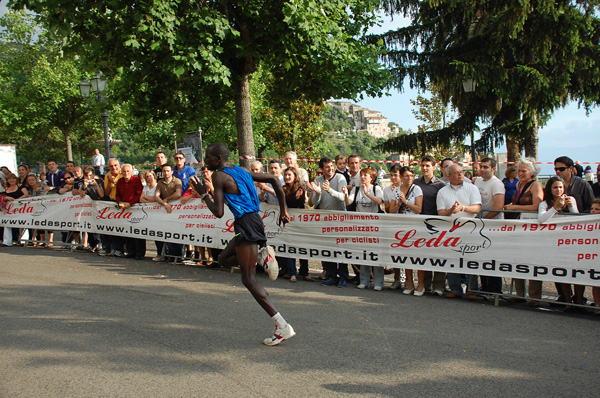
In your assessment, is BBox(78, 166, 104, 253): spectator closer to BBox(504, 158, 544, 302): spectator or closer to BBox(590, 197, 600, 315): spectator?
BBox(504, 158, 544, 302): spectator

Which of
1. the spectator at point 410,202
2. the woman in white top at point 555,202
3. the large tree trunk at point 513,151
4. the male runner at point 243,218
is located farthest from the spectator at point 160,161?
the large tree trunk at point 513,151

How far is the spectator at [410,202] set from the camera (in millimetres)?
7992

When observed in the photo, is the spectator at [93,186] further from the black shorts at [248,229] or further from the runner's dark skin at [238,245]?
the black shorts at [248,229]

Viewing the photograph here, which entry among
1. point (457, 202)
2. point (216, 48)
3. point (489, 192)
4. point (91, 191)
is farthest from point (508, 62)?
point (91, 191)

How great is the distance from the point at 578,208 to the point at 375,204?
9.58 ft

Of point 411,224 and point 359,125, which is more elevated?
point 359,125

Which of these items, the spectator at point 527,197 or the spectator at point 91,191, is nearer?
the spectator at point 527,197

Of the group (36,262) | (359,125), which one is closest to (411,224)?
(36,262)

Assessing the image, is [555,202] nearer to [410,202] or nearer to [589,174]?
[410,202]

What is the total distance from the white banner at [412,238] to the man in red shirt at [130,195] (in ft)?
0.64

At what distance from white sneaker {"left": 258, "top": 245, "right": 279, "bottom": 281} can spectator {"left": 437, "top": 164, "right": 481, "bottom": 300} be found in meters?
3.15

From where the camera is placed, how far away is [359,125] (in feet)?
141

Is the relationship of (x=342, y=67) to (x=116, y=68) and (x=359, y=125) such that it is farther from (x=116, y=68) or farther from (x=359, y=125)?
(x=359, y=125)

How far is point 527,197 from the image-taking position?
774 cm
